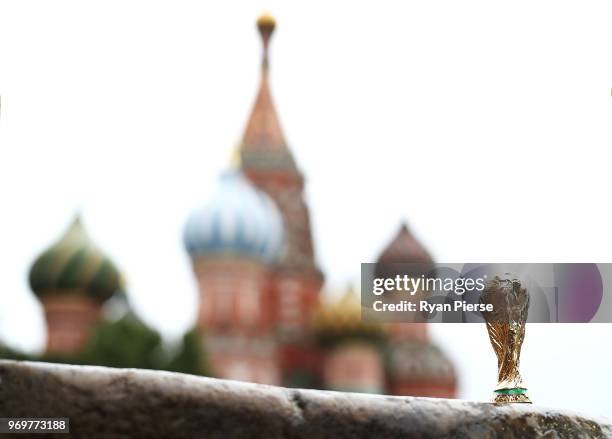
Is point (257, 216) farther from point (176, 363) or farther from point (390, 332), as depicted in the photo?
point (176, 363)

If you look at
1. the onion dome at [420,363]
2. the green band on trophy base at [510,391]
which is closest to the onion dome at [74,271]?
the onion dome at [420,363]

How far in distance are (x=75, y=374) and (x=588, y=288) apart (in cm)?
291

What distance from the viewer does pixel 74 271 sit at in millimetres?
26719

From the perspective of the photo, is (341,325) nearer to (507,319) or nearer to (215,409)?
(507,319)

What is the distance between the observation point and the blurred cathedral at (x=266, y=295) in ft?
84.7

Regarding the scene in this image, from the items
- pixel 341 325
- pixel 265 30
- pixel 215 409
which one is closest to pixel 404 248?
pixel 341 325

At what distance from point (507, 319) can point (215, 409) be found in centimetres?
109

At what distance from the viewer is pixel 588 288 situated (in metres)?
4.33

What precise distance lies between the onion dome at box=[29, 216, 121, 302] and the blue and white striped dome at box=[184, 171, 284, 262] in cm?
207

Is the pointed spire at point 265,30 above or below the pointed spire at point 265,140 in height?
above

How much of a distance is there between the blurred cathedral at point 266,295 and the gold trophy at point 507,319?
881 inches

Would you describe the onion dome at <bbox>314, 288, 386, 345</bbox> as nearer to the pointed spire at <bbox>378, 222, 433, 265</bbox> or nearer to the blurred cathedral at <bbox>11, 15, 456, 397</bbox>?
the blurred cathedral at <bbox>11, 15, 456, 397</bbox>

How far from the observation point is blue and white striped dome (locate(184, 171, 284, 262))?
26375mm

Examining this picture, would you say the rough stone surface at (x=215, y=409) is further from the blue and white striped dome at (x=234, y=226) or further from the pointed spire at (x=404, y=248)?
the pointed spire at (x=404, y=248)
